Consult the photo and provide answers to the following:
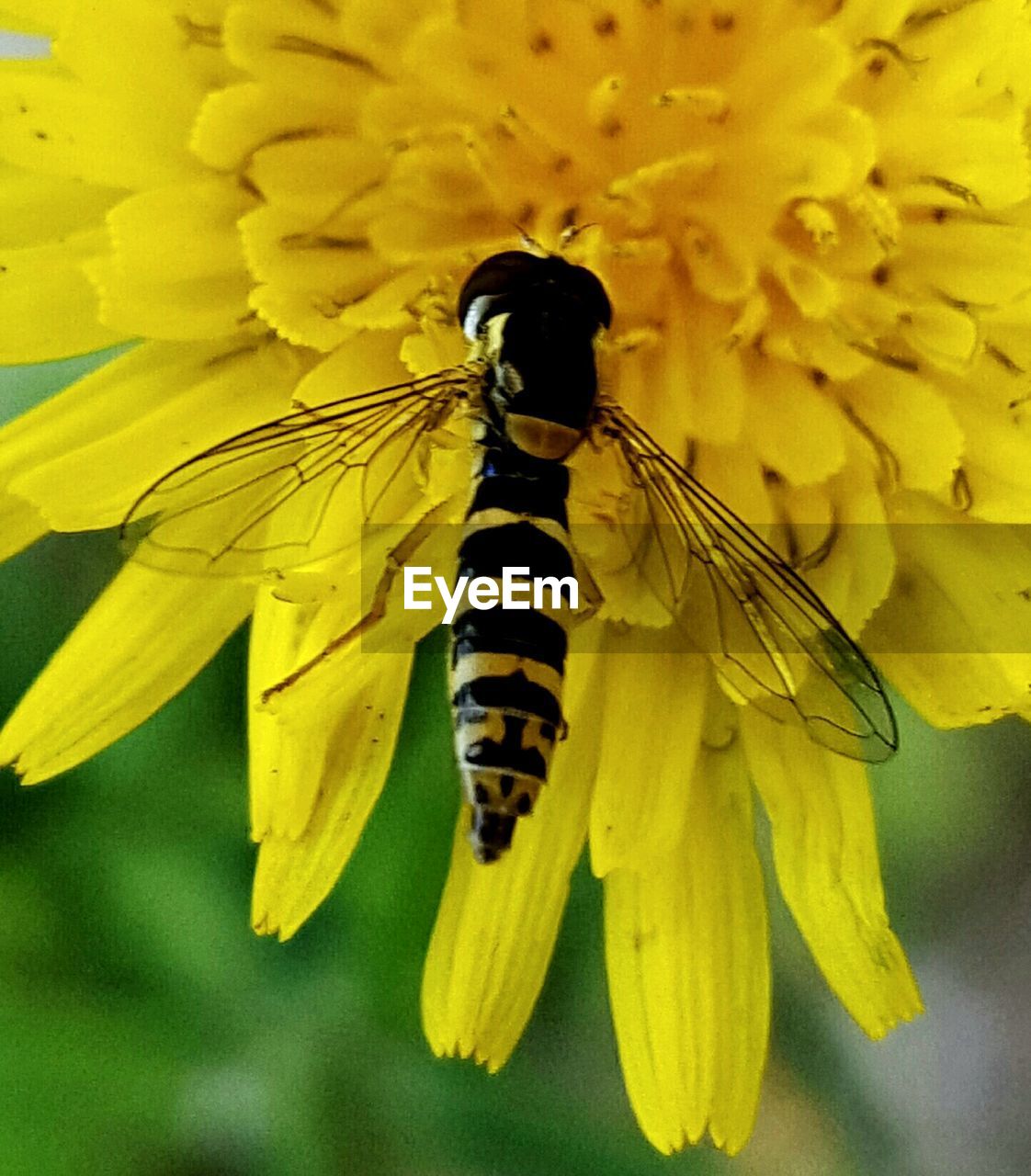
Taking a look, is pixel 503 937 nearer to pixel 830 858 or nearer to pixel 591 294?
pixel 830 858

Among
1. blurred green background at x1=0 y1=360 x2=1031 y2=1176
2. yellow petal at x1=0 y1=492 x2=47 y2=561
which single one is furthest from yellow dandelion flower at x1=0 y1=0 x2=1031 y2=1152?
blurred green background at x1=0 y1=360 x2=1031 y2=1176

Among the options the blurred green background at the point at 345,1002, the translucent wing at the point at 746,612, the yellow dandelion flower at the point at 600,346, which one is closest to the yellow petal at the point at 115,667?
the yellow dandelion flower at the point at 600,346

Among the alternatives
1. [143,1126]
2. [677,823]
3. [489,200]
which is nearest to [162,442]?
[489,200]

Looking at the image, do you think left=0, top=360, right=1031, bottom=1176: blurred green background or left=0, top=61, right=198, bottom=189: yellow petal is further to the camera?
left=0, top=360, right=1031, bottom=1176: blurred green background

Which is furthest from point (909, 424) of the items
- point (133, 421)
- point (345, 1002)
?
point (345, 1002)

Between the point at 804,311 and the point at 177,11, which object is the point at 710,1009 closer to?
the point at 804,311

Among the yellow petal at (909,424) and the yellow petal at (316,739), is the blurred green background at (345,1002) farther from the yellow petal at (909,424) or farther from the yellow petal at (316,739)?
the yellow petal at (909,424)

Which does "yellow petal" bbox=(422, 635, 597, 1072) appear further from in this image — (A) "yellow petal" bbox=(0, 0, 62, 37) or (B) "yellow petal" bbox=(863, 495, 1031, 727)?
(A) "yellow petal" bbox=(0, 0, 62, 37)
